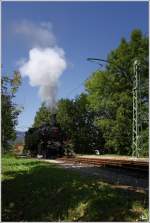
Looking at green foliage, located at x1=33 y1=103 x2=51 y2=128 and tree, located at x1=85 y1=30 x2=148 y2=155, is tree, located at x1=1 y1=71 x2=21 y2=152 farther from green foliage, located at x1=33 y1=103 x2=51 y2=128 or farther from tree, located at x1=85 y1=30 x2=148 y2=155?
green foliage, located at x1=33 y1=103 x2=51 y2=128

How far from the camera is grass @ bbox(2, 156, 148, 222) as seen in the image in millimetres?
11352

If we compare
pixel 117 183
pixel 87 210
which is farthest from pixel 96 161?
pixel 87 210

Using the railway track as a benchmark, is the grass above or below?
below

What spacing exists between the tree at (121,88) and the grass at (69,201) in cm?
3317

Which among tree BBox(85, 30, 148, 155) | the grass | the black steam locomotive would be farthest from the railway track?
tree BBox(85, 30, 148, 155)

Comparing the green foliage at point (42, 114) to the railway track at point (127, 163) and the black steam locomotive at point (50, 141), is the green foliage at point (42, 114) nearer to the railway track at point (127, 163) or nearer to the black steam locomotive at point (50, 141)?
the black steam locomotive at point (50, 141)

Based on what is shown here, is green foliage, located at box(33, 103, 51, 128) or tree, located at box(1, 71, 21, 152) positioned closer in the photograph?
tree, located at box(1, 71, 21, 152)

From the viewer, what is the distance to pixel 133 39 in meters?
52.8

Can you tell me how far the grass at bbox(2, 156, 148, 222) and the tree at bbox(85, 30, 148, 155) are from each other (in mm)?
33167

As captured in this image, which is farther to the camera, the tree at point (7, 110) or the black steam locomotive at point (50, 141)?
the black steam locomotive at point (50, 141)

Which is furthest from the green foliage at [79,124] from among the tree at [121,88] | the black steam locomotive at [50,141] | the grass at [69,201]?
the grass at [69,201]

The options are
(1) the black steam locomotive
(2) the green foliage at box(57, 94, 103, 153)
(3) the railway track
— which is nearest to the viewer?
(3) the railway track

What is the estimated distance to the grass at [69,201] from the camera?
11.4 meters

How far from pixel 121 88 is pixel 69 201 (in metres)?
40.2
